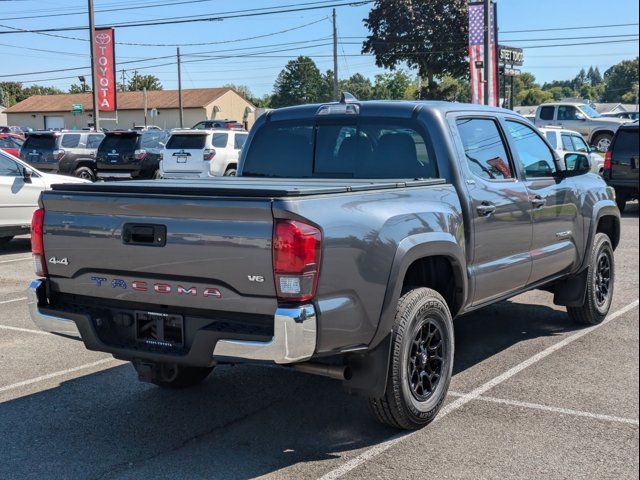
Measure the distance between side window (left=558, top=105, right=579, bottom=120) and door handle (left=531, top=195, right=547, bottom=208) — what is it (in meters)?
26.0

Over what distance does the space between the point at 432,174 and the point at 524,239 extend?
107 centimetres

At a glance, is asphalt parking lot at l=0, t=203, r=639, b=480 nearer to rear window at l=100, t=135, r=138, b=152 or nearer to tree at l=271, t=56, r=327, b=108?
rear window at l=100, t=135, r=138, b=152

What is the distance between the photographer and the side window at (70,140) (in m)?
23.0

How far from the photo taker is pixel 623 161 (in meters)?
16.7

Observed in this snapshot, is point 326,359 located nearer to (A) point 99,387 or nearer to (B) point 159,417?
(B) point 159,417

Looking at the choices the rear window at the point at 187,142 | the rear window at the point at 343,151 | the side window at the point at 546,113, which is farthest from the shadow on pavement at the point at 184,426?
the side window at the point at 546,113

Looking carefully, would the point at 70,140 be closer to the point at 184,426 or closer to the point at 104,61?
the point at 104,61

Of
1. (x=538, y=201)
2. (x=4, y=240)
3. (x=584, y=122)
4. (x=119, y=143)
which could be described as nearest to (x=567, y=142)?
(x=584, y=122)

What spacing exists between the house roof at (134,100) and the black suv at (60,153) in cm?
5848

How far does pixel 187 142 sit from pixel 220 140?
89 centimetres

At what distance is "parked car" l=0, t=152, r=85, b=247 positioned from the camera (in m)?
11.7

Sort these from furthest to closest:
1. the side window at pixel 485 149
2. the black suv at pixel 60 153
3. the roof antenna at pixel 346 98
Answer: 1. the black suv at pixel 60 153
2. the roof antenna at pixel 346 98
3. the side window at pixel 485 149

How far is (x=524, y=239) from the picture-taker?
226 inches

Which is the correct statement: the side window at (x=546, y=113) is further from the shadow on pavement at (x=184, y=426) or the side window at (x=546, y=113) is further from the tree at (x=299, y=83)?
the tree at (x=299, y=83)
